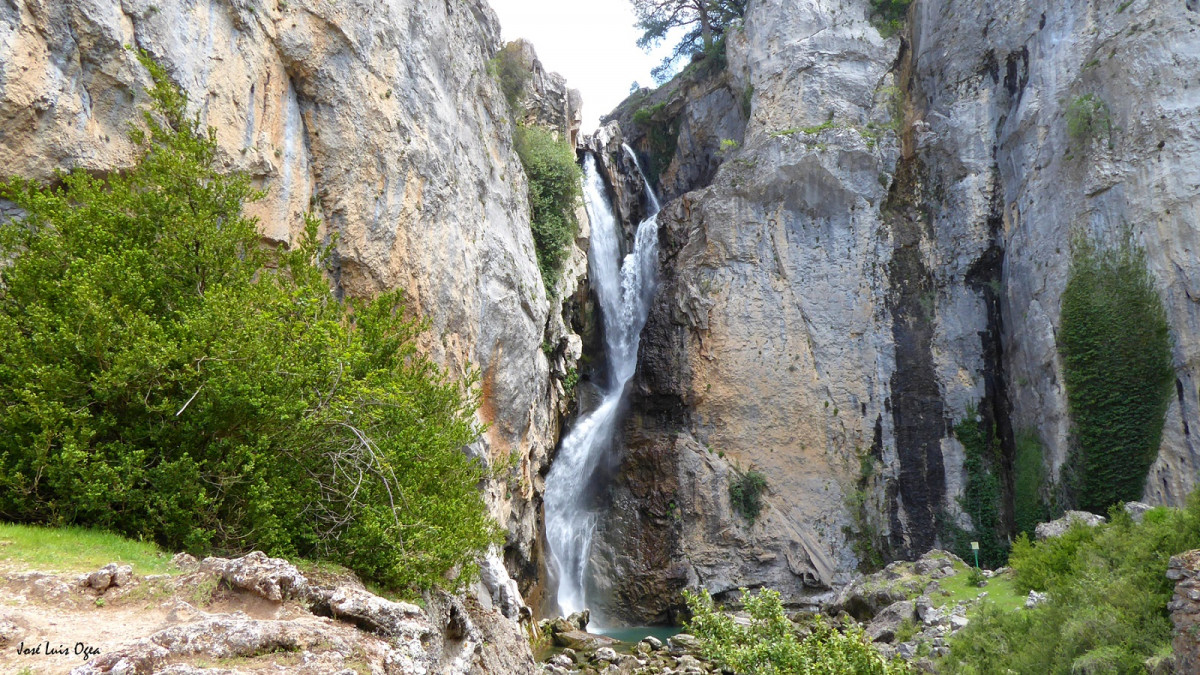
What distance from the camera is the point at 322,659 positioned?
575cm

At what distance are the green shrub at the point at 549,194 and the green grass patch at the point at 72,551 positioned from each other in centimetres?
2097

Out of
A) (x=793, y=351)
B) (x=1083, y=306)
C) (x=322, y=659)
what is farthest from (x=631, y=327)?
(x=322, y=659)

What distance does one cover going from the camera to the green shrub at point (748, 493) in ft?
92.6

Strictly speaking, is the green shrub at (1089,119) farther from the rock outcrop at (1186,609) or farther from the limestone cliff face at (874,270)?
the rock outcrop at (1186,609)

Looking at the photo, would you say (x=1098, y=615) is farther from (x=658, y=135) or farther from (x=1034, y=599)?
(x=658, y=135)

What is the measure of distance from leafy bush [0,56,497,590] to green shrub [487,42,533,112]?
1912 cm

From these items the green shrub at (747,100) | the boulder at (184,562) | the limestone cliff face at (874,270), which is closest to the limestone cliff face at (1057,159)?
the limestone cliff face at (874,270)

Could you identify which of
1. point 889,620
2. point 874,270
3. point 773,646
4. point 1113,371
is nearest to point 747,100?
point 874,270

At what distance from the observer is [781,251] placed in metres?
31.9

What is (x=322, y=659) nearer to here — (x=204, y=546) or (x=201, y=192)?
(x=204, y=546)

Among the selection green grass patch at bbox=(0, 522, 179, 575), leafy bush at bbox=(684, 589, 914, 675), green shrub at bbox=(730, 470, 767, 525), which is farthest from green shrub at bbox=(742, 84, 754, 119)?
green grass patch at bbox=(0, 522, 179, 575)

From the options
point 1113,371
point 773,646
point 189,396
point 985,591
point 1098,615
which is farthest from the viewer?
point 1113,371

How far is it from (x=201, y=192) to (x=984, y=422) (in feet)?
91.5

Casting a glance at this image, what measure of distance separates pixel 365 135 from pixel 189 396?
33.0ft
